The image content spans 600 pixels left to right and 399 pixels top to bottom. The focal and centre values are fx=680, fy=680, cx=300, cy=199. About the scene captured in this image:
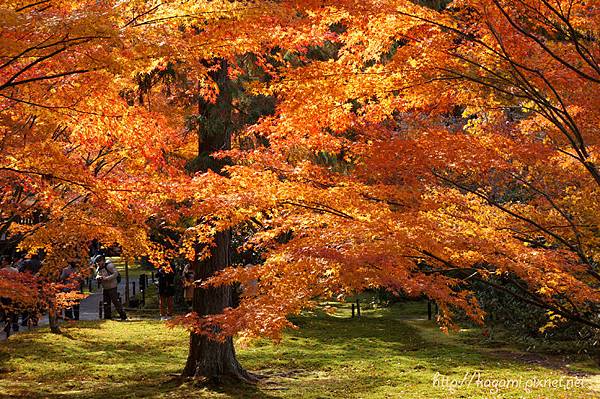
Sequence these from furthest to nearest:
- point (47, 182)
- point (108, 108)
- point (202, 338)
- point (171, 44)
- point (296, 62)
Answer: point (296, 62)
point (202, 338)
point (47, 182)
point (108, 108)
point (171, 44)

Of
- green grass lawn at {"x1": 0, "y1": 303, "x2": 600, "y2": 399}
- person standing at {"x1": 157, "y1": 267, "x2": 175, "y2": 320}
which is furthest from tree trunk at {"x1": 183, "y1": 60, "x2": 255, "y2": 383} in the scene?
person standing at {"x1": 157, "y1": 267, "x2": 175, "y2": 320}

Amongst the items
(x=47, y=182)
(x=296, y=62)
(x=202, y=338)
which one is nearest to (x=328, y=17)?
(x=47, y=182)

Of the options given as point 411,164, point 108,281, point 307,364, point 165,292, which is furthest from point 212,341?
point 165,292

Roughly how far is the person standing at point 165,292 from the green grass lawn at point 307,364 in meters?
1.48

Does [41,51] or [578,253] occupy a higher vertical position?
[41,51]

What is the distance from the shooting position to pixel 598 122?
931cm

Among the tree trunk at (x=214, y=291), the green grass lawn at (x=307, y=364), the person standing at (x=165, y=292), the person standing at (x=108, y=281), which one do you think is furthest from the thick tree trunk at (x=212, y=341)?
the person standing at (x=165, y=292)

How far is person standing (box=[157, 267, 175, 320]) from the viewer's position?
22578mm

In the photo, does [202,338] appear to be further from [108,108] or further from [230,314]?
[108,108]

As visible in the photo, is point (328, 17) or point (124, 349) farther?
point (124, 349)

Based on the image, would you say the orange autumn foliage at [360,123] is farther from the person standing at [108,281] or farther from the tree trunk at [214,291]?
the person standing at [108,281]

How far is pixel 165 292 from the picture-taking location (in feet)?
76.0

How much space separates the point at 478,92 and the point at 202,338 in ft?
25.0

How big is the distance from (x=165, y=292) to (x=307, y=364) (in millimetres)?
8597
